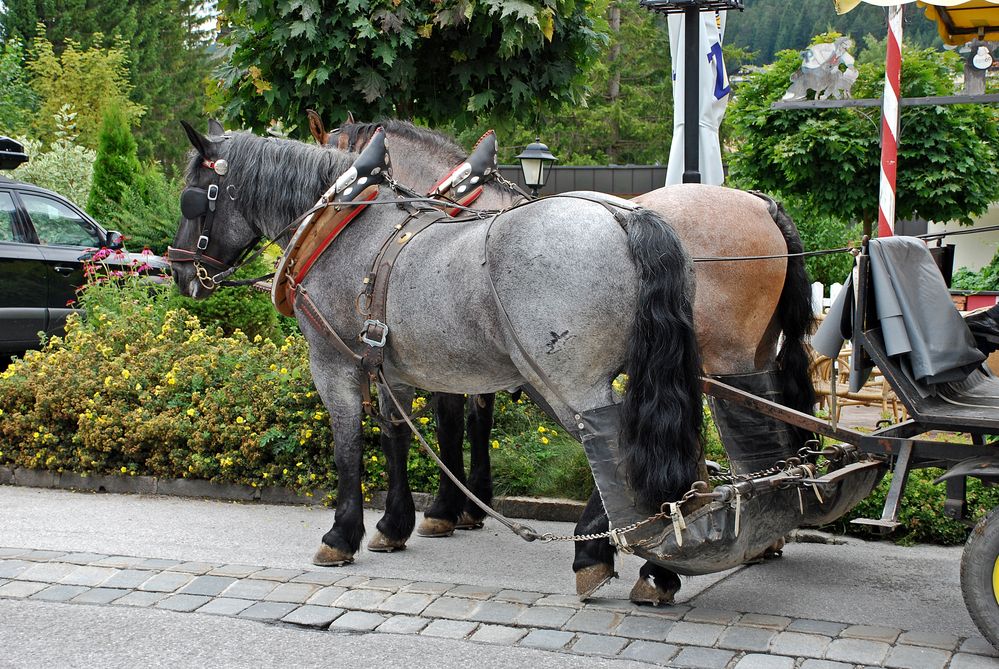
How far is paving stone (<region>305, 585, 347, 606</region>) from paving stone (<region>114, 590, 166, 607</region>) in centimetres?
69

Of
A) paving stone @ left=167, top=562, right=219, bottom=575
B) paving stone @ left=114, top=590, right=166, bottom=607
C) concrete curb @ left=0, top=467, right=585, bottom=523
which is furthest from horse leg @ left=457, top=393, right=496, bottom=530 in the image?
paving stone @ left=114, top=590, right=166, bottom=607

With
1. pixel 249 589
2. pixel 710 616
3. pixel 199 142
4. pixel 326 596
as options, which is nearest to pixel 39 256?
pixel 199 142

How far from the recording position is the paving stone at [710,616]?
4.15 m

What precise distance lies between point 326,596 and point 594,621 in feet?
3.97

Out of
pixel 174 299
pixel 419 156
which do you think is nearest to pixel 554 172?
pixel 174 299

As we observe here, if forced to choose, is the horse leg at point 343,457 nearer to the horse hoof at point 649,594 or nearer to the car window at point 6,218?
the horse hoof at point 649,594

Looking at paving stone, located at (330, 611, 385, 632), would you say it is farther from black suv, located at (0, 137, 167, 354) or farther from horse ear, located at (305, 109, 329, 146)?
black suv, located at (0, 137, 167, 354)

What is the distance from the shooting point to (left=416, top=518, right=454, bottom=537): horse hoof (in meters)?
5.67

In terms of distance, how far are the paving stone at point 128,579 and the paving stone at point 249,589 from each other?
448mm

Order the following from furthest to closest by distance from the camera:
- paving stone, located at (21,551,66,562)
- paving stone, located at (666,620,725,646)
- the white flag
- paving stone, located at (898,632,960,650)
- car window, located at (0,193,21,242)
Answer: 1. car window, located at (0,193,21,242)
2. the white flag
3. paving stone, located at (21,551,66,562)
4. paving stone, located at (666,620,725,646)
5. paving stone, located at (898,632,960,650)

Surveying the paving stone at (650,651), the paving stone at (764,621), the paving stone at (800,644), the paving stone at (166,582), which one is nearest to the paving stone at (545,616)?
the paving stone at (650,651)

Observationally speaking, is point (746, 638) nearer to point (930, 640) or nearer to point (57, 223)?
point (930, 640)

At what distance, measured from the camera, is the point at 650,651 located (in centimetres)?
385

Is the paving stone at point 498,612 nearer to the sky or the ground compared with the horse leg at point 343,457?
nearer to the ground
